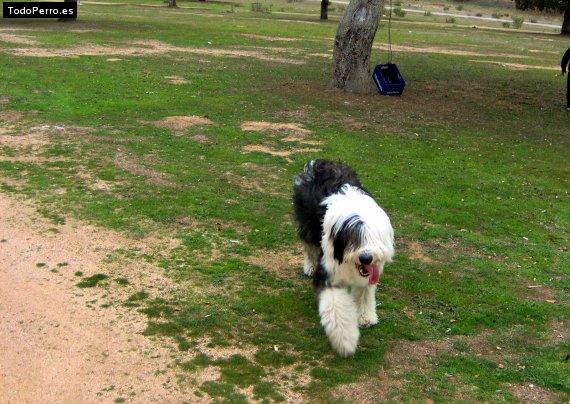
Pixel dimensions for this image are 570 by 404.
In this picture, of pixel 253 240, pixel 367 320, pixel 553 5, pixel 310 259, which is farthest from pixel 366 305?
pixel 553 5

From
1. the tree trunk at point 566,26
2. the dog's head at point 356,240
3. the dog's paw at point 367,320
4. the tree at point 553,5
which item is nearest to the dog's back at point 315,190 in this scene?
the dog's head at point 356,240

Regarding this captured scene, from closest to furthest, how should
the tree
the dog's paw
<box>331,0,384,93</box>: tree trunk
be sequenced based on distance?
the dog's paw < <box>331,0,384,93</box>: tree trunk < the tree

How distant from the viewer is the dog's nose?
4.98 metres

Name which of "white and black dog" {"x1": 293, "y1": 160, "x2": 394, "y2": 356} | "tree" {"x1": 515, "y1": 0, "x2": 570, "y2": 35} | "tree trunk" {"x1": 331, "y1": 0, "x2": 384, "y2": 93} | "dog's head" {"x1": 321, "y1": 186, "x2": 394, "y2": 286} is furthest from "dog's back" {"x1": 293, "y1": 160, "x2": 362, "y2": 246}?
"tree" {"x1": 515, "y1": 0, "x2": 570, "y2": 35}

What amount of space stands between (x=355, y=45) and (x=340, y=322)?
11682 millimetres

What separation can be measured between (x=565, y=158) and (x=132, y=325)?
9.11 m

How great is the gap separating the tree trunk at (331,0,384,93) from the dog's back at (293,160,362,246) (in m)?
10.0

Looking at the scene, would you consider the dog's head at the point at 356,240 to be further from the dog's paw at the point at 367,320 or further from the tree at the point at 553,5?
the tree at the point at 553,5

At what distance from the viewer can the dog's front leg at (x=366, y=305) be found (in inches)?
219

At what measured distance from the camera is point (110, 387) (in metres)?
4.78

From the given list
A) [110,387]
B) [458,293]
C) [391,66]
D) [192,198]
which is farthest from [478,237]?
[391,66]

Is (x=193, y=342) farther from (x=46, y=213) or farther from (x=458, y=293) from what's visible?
(x=46, y=213)

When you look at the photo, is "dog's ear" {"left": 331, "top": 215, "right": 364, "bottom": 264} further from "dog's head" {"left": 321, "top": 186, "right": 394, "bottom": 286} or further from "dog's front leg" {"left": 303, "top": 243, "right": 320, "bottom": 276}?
"dog's front leg" {"left": 303, "top": 243, "right": 320, "bottom": 276}

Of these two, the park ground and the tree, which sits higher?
the tree
